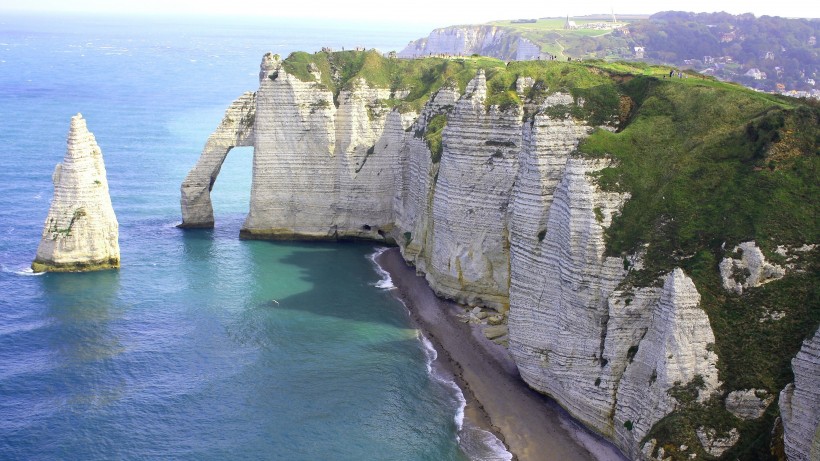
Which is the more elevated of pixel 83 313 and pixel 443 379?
pixel 83 313

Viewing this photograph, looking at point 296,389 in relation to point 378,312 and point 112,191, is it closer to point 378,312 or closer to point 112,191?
point 378,312

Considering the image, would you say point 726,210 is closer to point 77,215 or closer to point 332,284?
point 332,284

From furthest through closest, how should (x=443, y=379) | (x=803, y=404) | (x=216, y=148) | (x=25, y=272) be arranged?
(x=216, y=148)
(x=25, y=272)
(x=443, y=379)
(x=803, y=404)

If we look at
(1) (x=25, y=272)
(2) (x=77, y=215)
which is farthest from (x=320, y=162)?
(1) (x=25, y=272)

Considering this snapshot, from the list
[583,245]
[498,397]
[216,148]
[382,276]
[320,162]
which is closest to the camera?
[583,245]

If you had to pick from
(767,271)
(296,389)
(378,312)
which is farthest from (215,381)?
(767,271)

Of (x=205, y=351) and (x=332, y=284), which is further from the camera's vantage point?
(x=332, y=284)

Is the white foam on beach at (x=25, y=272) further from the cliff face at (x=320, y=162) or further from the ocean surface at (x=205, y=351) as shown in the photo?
the cliff face at (x=320, y=162)

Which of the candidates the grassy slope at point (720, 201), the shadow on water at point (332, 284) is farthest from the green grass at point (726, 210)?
the shadow on water at point (332, 284)
